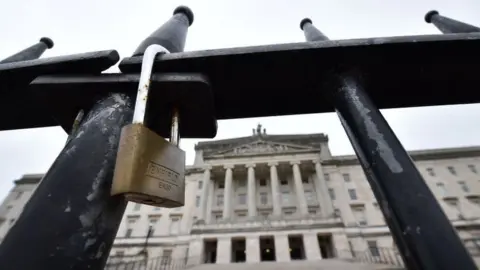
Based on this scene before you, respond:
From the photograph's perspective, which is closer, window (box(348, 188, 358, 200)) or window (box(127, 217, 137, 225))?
window (box(127, 217, 137, 225))

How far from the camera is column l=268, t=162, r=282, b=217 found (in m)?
28.8

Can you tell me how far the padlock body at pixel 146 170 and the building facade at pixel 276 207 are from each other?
26254mm

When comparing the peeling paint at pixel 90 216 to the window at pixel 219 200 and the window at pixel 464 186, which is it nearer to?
the window at pixel 219 200

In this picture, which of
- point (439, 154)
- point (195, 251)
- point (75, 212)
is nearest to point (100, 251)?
point (75, 212)

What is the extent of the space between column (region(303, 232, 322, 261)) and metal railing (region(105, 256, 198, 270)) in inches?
477

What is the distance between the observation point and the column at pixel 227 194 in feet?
94.6

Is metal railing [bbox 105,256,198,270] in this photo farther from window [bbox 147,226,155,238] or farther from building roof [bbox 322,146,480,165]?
building roof [bbox 322,146,480,165]

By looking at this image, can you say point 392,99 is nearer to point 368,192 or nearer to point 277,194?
point 277,194

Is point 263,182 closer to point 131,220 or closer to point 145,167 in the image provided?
point 131,220

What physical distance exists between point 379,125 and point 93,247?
1515 millimetres

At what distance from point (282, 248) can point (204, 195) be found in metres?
11.6

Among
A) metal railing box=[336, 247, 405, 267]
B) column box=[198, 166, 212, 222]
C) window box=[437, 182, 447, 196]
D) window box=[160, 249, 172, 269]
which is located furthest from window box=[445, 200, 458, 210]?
window box=[160, 249, 172, 269]

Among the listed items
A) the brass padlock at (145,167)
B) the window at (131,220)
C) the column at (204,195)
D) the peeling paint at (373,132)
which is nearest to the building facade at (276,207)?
the column at (204,195)

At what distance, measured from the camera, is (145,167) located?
39.1 inches
